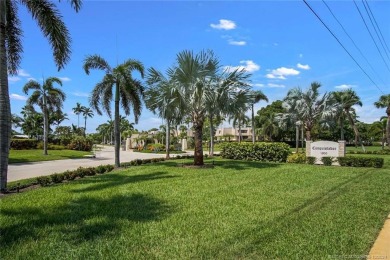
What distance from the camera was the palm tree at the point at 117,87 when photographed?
19609 mm

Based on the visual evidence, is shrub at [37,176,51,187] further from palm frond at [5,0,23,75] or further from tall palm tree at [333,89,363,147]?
tall palm tree at [333,89,363,147]

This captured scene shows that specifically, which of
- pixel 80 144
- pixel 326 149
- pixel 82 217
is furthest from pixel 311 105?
pixel 82 217

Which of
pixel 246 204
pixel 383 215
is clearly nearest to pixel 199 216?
pixel 246 204

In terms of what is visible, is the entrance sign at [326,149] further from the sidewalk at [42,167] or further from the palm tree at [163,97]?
the sidewalk at [42,167]

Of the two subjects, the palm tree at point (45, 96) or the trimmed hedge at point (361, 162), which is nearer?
the trimmed hedge at point (361, 162)

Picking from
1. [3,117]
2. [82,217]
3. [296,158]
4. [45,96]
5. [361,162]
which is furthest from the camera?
[45,96]

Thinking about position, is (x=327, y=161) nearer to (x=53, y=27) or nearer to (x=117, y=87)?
(x=117, y=87)

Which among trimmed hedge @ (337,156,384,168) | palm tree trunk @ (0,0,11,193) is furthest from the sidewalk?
trimmed hedge @ (337,156,384,168)

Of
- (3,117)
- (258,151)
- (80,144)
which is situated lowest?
(258,151)

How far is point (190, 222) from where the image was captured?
21.0 ft

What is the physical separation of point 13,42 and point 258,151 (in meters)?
17.5

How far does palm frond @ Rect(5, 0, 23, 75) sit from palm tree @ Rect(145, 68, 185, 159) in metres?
7.21

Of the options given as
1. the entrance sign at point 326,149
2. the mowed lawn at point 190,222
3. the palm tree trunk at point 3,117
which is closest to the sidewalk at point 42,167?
the palm tree trunk at point 3,117

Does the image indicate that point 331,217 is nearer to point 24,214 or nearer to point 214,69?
point 24,214
